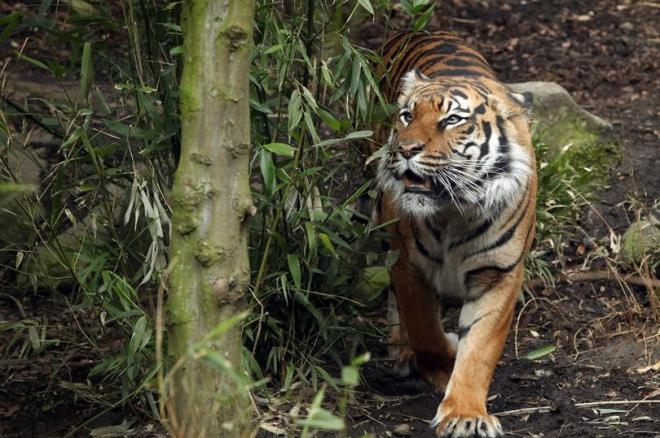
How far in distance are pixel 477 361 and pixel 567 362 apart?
78 cm

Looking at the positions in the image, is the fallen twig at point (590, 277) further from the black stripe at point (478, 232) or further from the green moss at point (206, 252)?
the green moss at point (206, 252)

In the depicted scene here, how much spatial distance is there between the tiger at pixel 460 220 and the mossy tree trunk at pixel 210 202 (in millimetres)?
1049

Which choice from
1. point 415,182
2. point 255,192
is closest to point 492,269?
point 415,182

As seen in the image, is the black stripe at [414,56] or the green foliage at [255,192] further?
the black stripe at [414,56]

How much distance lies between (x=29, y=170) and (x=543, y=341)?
2632mm

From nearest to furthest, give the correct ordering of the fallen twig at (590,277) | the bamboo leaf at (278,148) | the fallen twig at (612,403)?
the bamboo leaf at (278,148) → the fallen twig at (612,403) → the fallen twig at (590,277)

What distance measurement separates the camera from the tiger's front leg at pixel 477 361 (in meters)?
3.81

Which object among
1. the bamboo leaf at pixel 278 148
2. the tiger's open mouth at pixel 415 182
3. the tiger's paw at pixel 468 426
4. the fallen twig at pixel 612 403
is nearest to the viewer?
the bamboo leaf at pixel 278 148

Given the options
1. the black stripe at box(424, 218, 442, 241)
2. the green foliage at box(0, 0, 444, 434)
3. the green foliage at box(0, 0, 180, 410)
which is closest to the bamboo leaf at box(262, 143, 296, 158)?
the green foliage at box(0, 0, 444, 434)

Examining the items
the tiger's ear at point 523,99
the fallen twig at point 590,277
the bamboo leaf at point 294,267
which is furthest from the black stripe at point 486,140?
the fallen twig at point 590,277

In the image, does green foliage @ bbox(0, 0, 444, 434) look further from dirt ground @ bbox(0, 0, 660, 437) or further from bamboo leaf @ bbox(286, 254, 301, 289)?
dirt ground @ bbox(0, 0, 660, 437)

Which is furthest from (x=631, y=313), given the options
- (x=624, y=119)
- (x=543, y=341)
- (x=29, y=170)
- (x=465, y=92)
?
(x=29, y=170)

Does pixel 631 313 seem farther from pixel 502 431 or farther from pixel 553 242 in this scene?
pixel 502 431

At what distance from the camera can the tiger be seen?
3891 millimetres
